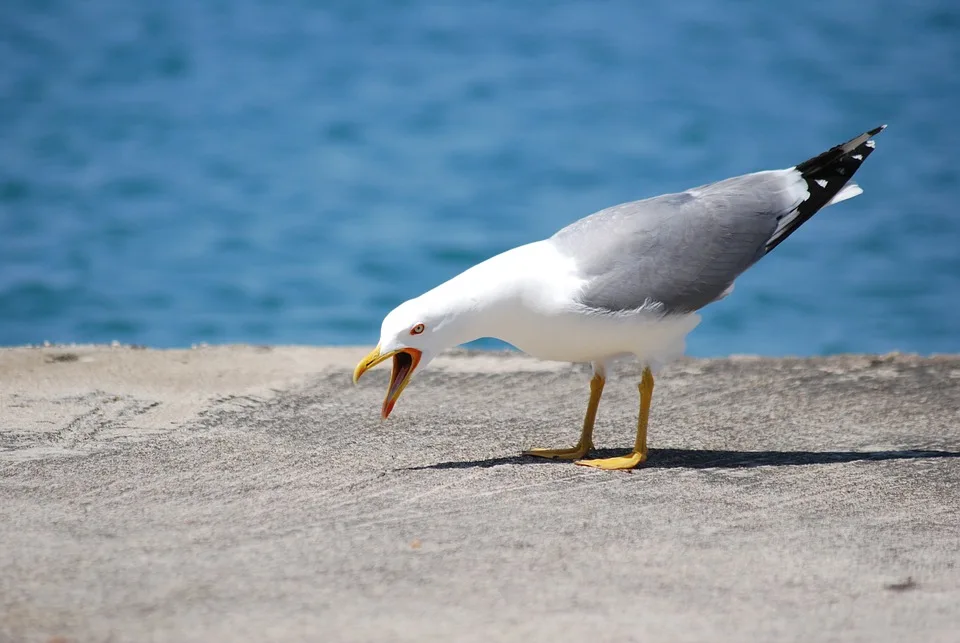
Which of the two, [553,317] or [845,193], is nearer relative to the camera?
[553,317]

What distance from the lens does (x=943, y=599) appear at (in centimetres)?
270

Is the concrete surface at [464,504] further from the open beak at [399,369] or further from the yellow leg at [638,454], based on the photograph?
the open beak at [399,369]

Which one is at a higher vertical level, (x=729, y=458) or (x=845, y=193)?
(x=845, y=193)

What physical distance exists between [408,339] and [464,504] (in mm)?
667

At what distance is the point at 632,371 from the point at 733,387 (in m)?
0.56

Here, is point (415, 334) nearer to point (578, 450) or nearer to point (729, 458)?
point (578, 450)

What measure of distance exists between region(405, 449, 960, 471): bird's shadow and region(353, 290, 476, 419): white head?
1.05 feet

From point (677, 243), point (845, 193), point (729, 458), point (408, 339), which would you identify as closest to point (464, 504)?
point (408, 339)

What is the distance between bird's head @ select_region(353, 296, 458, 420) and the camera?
382 cm

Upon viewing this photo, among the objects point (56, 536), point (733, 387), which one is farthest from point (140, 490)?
point (733, 387)

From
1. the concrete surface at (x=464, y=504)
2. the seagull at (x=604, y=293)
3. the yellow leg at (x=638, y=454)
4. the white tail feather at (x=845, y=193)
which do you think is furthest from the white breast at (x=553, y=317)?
the white tail feather at (x=845, y=193)

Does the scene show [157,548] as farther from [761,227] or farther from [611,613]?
[761,227]

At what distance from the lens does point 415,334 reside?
12.7 ft

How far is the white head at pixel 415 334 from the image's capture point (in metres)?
3.82
